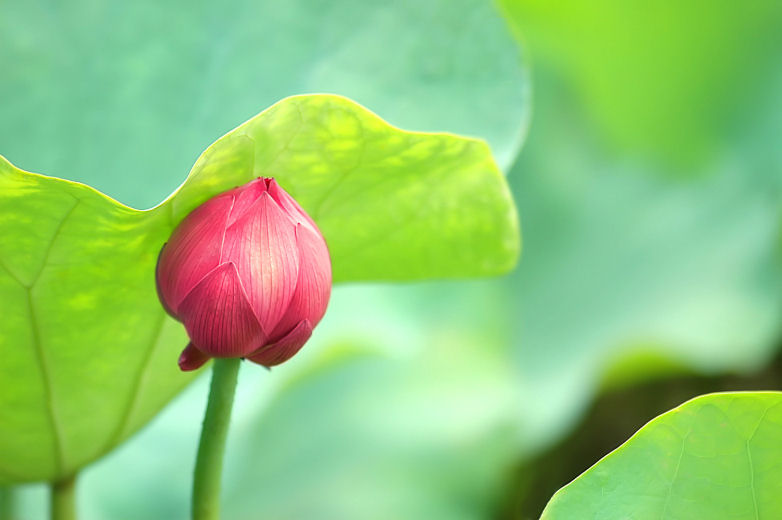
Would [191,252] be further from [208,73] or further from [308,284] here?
[208,73]

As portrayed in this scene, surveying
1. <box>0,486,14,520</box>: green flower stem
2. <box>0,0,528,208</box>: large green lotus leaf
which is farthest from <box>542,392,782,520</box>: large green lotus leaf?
<box>0,486,14,520</box>: green flower stem

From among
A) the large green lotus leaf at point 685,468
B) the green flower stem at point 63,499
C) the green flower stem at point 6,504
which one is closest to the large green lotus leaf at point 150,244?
the green flower stem at point 63,499

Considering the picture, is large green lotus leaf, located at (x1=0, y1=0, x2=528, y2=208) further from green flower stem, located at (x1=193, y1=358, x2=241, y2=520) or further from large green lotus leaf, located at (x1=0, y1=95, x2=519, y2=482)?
green flower stem, located at (x1=193, y1=358, x2=241, y2=520)

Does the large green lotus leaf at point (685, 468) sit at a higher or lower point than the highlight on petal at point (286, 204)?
lower

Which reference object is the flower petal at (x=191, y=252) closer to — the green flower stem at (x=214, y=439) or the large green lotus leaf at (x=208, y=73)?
the green flower stem at (x=214, y=439)

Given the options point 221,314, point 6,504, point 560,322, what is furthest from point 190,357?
point 560,322

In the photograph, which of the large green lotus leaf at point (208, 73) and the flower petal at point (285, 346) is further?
the large green lotus leaf at point (208, 73)
